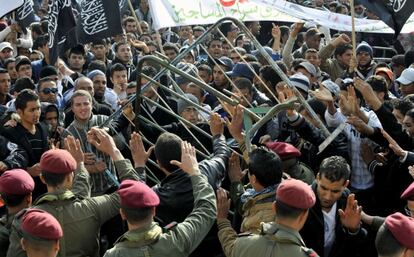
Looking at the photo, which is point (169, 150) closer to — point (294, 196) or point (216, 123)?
point (216, 123)

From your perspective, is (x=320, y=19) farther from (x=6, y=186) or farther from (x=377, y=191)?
(x=6, y=186)

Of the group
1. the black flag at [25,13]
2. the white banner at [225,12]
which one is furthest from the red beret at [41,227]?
the black flag at [25,13]

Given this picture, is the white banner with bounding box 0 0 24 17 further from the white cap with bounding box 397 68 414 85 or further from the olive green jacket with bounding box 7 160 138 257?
the white cap with bounding box 397 68 414 85

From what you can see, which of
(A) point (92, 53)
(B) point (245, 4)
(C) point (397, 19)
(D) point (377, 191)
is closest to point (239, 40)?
(A) point (92, 53)

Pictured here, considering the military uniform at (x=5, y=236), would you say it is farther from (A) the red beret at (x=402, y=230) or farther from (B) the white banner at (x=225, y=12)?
(B) the white banner at (x=225, y=12)

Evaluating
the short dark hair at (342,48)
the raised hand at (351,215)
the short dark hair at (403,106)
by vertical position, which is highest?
the raised hand at (351,215)

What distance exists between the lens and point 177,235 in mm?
4551

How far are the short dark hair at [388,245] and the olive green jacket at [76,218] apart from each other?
180 cm

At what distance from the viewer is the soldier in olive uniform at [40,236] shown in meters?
4.22

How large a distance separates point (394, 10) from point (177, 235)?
4473 mm

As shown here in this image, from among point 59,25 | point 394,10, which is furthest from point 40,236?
point 59,25

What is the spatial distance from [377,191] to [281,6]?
3.60 meters

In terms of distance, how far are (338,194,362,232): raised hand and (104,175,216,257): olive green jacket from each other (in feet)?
2.73

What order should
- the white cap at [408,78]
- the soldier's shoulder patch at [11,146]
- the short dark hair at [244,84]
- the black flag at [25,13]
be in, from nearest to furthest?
1. the soldier's shoulder patch at [11,146]
2. the short dark hair at [244,84]
3. the white cap at [408,78]
4. the black flag at [25,13]
